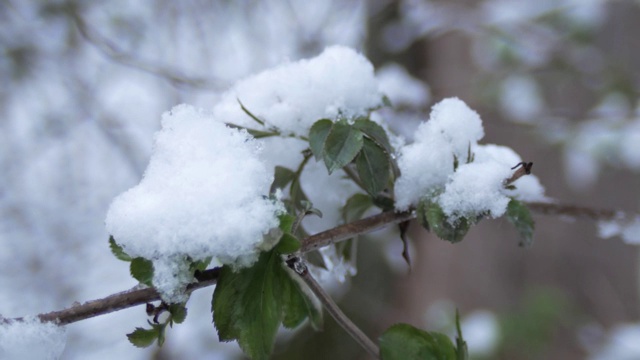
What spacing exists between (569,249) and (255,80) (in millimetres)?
1797

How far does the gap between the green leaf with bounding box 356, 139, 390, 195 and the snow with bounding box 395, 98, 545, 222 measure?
0.10 ft

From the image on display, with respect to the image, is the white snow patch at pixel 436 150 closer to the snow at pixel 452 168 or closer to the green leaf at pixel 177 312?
the snow at pixel 452 168

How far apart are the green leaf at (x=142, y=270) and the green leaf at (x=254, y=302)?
4 cm

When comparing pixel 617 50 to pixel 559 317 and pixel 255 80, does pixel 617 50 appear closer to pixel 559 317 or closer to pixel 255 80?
pixel 559 317

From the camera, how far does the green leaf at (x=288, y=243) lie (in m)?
0.33

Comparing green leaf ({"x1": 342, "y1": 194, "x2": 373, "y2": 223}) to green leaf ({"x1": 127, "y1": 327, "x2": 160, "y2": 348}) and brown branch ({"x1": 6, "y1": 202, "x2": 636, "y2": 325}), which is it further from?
green leaf ({"x1": 127, "y1": 327, "x2": 160, "y2": 348})

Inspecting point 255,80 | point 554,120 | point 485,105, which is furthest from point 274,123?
point 485,105

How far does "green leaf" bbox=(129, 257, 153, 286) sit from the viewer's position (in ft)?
1.08

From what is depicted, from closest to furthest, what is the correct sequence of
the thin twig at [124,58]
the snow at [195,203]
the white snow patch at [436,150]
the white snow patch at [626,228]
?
1. the snow at [195,203]
2. the white snow patch at [436,150]
3. the white snow patch at [626,228]
4. the thin twig at [124,58]

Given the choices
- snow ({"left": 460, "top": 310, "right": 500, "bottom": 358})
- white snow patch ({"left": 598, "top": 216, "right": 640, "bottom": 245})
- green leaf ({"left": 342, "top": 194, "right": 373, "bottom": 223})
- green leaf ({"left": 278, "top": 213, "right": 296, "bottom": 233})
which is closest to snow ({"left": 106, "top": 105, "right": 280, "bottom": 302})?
green leaf ({"left": 278, "top": 213, "right": 296, "bottom": 233})

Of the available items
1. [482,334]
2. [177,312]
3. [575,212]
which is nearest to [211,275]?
[177,312]

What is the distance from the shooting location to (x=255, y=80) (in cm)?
51

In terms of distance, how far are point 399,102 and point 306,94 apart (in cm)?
95

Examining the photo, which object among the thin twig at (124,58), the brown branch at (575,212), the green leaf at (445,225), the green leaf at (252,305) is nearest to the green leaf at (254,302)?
the green leaf at (252,305)
